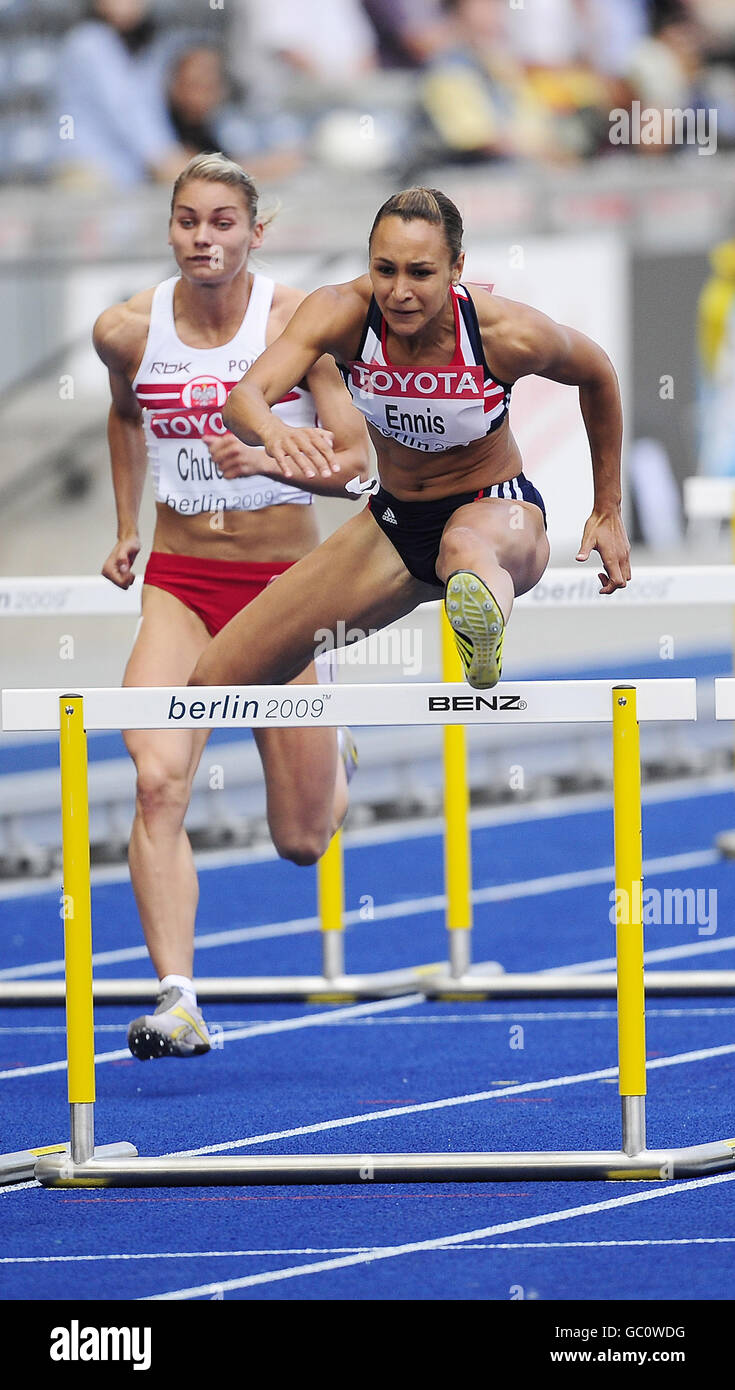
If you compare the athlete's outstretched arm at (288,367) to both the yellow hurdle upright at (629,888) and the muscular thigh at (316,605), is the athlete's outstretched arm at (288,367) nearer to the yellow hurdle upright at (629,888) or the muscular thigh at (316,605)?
the muscular thigh at (316,605)

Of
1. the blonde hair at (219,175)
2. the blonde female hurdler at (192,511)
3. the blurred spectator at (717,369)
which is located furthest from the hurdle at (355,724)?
the blurred spectator at (717,369)

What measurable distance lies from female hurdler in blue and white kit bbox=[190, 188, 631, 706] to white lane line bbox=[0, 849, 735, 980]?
8.43ft

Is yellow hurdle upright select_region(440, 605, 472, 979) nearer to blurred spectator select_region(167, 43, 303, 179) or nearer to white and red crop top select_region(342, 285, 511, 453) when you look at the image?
white and red crop top select_region(342, 285, 511, 453)

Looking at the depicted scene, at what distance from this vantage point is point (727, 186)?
15406mm

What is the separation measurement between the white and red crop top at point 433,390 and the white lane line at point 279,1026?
7.40ft

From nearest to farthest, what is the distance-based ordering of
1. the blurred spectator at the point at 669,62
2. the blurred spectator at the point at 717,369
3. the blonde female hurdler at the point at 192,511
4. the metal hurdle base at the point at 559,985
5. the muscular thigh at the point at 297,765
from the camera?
the blonde female hurdler at the point at 192,511, the muscular thigh at the point at 297,765, the metal hurdle base at the point at 559,985, the blurred spectator at the point at 717,369, the blurred spectator at the point at 669,62

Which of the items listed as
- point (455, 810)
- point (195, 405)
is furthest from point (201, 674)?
point (455, 810)

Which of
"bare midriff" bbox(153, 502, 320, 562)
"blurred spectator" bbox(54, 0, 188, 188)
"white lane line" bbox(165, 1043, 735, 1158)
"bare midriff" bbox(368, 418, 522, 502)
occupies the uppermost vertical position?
"blurred spectator" bbox(54, 0, 188, 188)

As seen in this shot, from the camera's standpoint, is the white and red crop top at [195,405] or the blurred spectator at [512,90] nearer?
the white and red crop top at [195,405]

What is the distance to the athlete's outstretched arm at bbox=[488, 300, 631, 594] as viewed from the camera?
4746mm

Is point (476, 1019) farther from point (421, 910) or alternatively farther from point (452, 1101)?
point (421, 910)

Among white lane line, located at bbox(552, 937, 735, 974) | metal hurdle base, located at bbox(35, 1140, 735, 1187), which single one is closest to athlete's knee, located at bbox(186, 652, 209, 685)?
metal hurdle base, located at bbox(35, 1140, 735, 1187)

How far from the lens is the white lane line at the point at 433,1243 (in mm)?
4141

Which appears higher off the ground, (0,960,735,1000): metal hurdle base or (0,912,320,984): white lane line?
(0,912,320,984): white lane line
